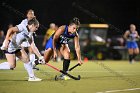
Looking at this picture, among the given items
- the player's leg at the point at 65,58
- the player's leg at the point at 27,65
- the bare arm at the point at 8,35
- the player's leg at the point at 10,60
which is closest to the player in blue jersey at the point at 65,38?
the player's leg at the point at 65,58

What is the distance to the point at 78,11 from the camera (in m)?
37.4

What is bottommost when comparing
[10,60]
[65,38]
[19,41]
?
[10,60]

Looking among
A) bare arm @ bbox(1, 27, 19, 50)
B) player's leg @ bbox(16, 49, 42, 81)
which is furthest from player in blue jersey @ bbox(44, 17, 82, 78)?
bare arm @ bbox(1, 27, 19, 50)

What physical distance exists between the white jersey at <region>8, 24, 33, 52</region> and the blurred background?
15.7 metres

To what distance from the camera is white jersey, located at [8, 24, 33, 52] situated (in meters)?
12.7

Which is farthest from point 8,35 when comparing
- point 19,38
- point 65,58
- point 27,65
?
point 65,58

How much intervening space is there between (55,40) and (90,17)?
944 inches

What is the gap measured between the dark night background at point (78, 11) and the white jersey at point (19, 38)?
20150 millimetres

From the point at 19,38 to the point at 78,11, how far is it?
24734 millimetres

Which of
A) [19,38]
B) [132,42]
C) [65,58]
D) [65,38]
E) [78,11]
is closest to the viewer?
[19,38]

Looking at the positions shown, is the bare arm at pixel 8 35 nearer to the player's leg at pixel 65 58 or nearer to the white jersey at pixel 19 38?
the white jersey at pixel 19 38

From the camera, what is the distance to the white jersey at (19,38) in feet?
41.8

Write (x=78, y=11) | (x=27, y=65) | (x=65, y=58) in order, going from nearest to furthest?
(x=27, y=65) < (x=65, y=58) < (x=78, y=11)

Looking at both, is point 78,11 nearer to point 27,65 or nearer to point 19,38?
point 27,65
